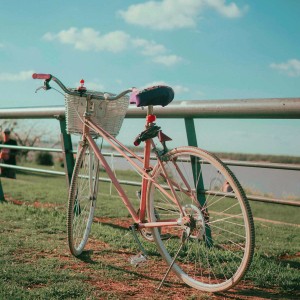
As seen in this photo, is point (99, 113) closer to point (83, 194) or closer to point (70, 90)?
point (70, 90)

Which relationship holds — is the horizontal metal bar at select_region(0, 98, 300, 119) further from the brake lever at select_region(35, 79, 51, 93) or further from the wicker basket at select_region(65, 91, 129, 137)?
the brake lever at select_region(35, 79, 51, 93)

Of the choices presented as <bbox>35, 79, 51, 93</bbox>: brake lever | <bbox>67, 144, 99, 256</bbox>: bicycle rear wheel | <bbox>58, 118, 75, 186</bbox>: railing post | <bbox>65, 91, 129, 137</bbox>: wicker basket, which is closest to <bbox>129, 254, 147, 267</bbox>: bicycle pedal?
<bbox>67, 144, 99, 256</bbox>: bicycle rear wheel

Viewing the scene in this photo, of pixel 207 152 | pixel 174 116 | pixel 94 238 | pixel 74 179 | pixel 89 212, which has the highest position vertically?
pixel 174 116

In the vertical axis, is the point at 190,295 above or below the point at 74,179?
below

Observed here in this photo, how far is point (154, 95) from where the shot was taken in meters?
3.04

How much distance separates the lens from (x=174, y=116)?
4121 mm

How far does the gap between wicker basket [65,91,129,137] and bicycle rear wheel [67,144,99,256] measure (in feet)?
0.77

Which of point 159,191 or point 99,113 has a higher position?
point 99,113

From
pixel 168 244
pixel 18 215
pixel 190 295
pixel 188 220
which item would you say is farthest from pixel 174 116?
pixel 18 215

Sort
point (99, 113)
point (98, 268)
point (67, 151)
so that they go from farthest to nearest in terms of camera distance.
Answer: point (67, 151) < point (99, 113) < point (98, 268)

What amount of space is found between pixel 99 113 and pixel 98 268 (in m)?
1.22

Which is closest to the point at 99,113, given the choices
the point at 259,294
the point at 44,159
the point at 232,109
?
the point at 232,109

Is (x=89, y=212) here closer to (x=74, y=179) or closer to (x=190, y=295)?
(x=74, y=179)

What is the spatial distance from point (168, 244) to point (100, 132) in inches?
46.1
